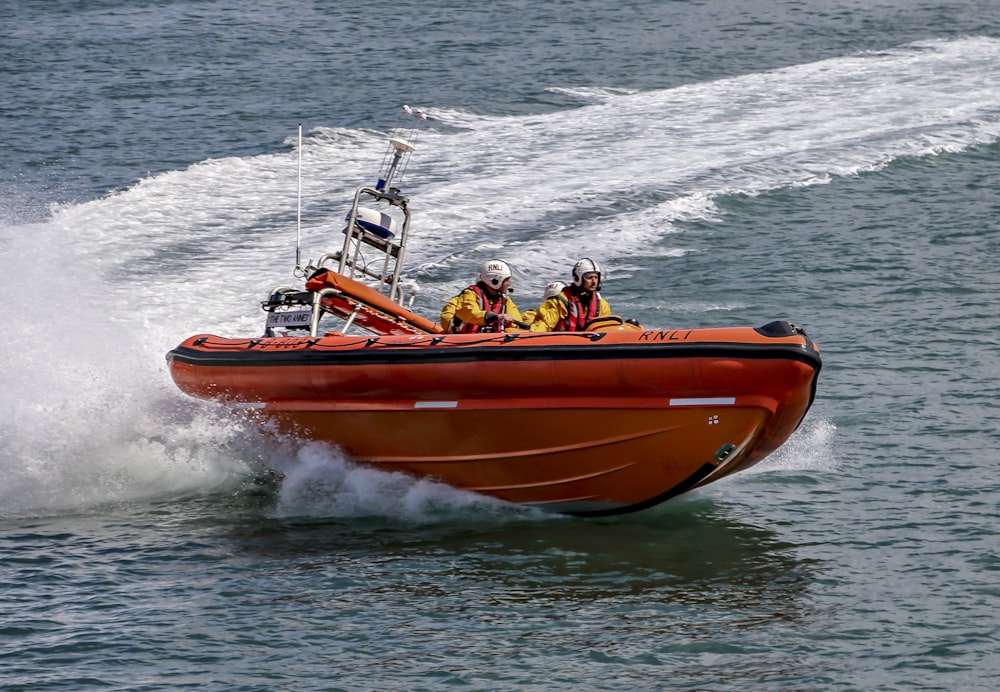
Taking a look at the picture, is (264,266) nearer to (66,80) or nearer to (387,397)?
(387,397)

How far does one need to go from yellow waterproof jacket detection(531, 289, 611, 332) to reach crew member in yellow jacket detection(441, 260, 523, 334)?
0.16m

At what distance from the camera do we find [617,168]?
16.8 metres

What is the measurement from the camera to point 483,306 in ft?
31.2

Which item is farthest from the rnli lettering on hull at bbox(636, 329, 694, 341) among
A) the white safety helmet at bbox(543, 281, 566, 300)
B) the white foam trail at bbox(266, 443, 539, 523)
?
the white foam trail at bbox(266, 443, 539, 523)

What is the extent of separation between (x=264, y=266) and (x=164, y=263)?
40.3 inches

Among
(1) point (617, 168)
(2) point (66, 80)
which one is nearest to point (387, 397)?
(1) point (617, 168)

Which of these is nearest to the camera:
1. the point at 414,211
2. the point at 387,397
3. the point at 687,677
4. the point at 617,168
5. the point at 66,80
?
the point at 687,677

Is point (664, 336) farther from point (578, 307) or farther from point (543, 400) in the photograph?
point (578, 307)

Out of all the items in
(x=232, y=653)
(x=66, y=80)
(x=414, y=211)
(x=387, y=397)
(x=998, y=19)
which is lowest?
(x=232, y=653)

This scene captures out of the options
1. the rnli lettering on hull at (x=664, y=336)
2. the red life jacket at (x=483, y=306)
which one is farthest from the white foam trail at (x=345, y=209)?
the rnli lettering on hull at (x=664, y=336)

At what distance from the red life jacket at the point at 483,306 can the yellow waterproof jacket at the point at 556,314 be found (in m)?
0.32

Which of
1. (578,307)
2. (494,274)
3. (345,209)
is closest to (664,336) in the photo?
(578,307)

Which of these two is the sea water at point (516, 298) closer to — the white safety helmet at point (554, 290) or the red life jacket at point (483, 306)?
the red life jacket at point (483, 306)

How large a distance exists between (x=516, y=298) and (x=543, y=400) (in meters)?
5.19
